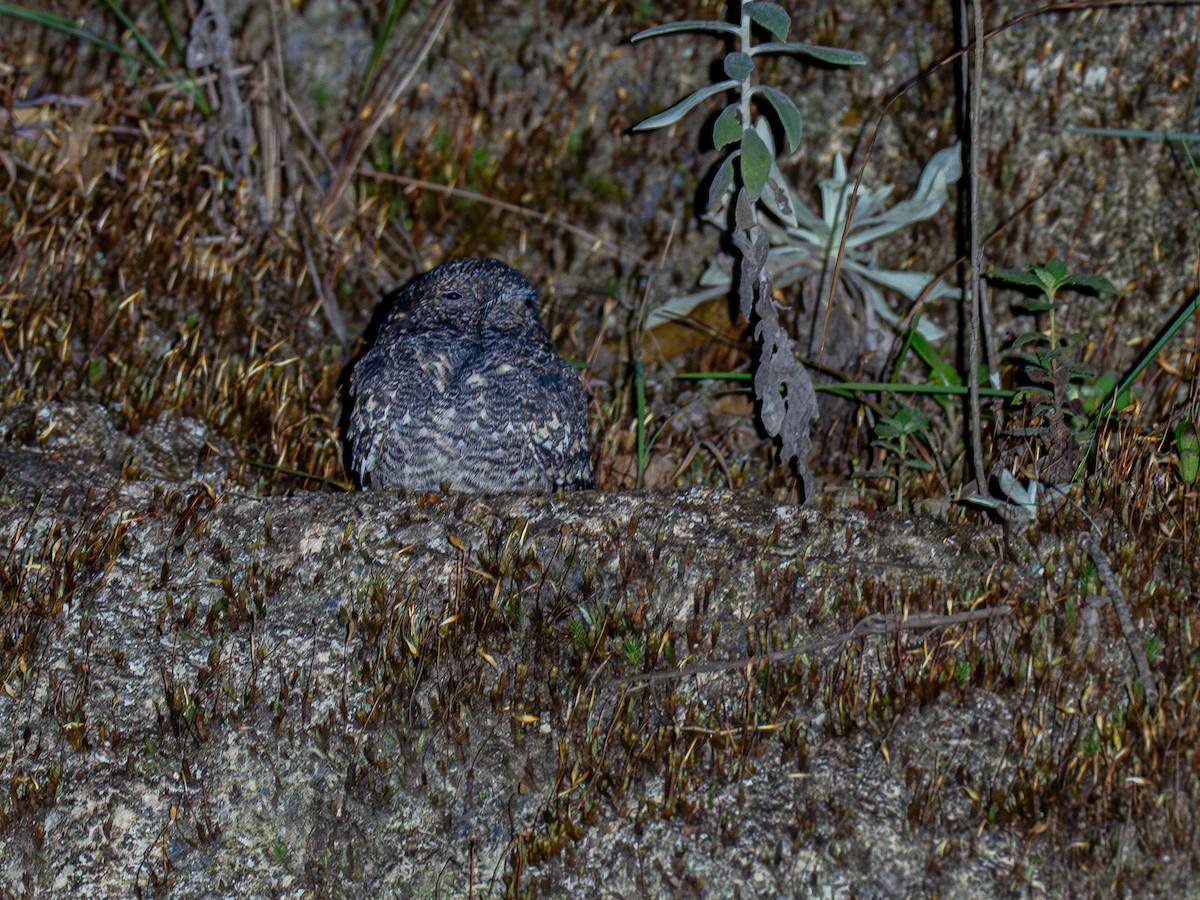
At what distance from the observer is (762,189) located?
12.7ft

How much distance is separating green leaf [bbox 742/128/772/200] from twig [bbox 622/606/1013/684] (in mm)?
1336

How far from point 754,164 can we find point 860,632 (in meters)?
1.44

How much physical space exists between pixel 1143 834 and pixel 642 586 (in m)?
1.47

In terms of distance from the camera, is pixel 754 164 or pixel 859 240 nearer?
pixel 754 164

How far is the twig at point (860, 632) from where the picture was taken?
11.5ft

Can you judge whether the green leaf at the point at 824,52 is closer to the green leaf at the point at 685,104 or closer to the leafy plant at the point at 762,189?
the leafy plant at the point at 762,189

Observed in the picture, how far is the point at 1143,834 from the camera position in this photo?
3.14m

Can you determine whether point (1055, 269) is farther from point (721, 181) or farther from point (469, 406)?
point (469, 406)

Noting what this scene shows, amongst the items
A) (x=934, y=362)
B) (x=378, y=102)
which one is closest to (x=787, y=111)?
(x=934, y=362)

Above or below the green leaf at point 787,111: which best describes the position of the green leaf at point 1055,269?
below

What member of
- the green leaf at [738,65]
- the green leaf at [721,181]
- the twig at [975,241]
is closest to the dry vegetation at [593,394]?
the twig at [975,241]

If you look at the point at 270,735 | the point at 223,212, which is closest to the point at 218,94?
the point at 223,212

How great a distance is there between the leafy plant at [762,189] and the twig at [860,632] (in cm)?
78

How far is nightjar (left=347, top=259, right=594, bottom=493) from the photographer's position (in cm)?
409
